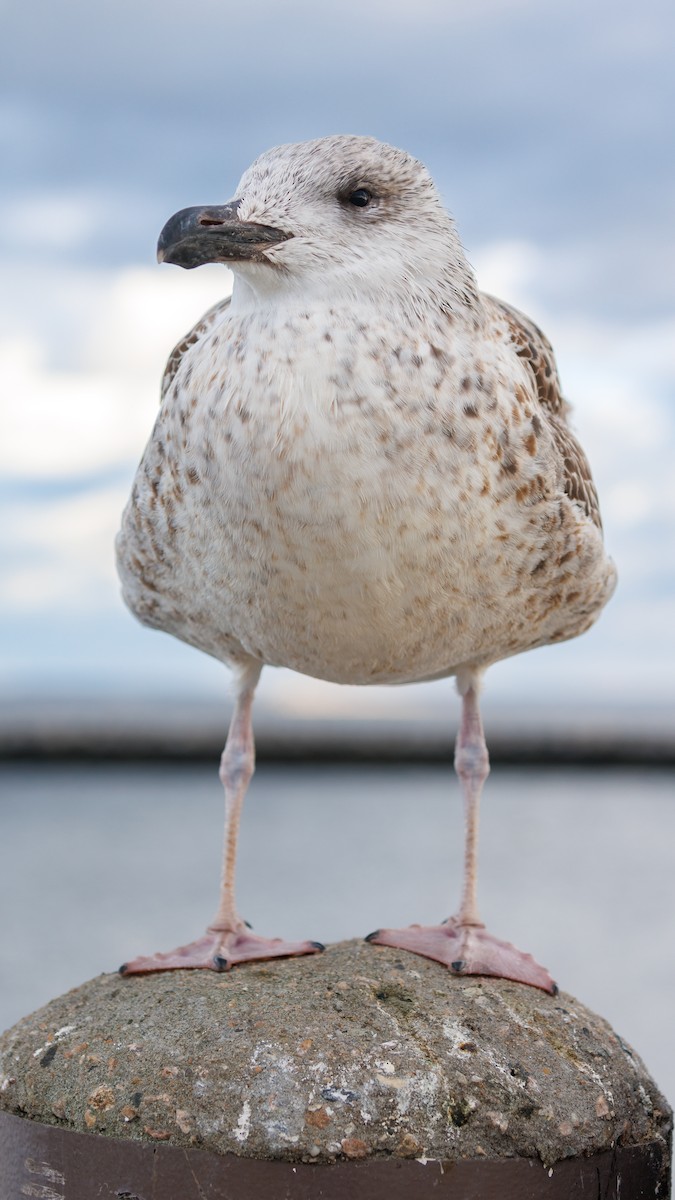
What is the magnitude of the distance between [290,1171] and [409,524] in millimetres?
1712

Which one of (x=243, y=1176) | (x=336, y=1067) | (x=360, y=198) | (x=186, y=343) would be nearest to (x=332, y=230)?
(x=360, y=198)

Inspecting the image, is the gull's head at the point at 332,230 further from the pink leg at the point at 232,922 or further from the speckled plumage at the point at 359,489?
the pink leg at the point at 232,922

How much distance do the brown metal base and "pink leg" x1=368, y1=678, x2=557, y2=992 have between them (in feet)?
2.19

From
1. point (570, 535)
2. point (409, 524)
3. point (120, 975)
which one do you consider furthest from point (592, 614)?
point (120, 975)

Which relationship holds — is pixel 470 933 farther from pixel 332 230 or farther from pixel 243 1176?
pixel 332 230

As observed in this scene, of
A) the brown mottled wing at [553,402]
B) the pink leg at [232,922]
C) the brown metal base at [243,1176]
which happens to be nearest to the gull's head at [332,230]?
the brown mottled wing at [553,402]

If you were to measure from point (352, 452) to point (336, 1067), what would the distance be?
5.40 feet

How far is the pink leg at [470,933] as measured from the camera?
450 centimetres

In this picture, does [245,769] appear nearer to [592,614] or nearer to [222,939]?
[222,939]

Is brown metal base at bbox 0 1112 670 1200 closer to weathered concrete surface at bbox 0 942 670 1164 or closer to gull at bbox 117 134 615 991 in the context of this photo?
weathered concrete surface at bbox 0 942 670 1164

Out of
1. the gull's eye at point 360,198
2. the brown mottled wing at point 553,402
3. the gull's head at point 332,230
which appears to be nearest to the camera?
the gull's head at point 332,230

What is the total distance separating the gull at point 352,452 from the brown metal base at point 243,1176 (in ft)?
2.27

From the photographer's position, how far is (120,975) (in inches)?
182

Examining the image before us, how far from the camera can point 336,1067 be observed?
385 cm
